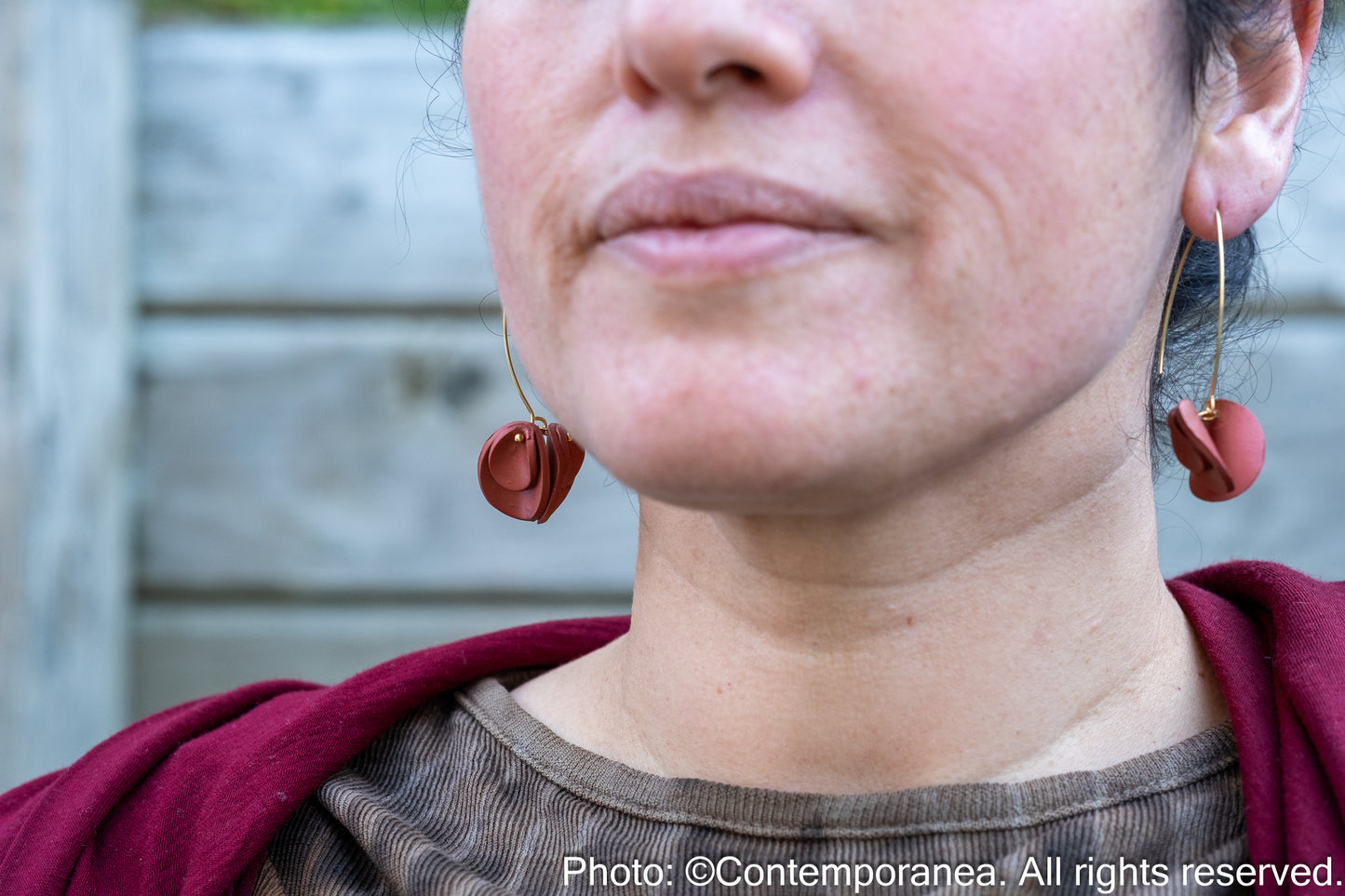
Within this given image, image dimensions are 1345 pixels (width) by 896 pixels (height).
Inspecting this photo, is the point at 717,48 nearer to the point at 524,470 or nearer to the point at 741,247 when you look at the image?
the point at 741,247

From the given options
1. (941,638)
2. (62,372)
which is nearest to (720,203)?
(941,638)

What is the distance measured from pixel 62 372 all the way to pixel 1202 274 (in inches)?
65.8

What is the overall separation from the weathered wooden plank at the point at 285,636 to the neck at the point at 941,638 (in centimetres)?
114

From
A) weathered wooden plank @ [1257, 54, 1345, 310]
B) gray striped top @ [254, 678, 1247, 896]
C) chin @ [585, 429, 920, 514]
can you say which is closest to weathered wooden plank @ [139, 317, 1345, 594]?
weathered wooden plank @ [1257, 54, 1345, 310]

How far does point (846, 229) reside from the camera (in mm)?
712

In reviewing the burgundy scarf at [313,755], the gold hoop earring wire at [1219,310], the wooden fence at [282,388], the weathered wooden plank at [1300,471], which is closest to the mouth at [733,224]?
the gold hoop earring wire at [1219,310]

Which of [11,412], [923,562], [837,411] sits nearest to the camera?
[837,411]

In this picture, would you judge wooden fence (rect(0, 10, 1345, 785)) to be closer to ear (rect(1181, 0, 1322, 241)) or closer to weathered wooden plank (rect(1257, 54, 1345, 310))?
weathered wooden plank (rect(1257, 54, 1345, 310))

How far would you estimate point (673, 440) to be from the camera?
0.72 m

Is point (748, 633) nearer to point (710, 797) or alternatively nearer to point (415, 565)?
point (710, 797)

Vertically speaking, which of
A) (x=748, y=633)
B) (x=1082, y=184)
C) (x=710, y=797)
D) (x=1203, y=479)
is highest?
(x=1082, y=184)

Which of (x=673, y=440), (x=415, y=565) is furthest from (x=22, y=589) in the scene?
(x=673, y=440)

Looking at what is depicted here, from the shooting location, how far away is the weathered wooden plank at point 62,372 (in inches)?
72.1

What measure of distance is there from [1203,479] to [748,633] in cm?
36
